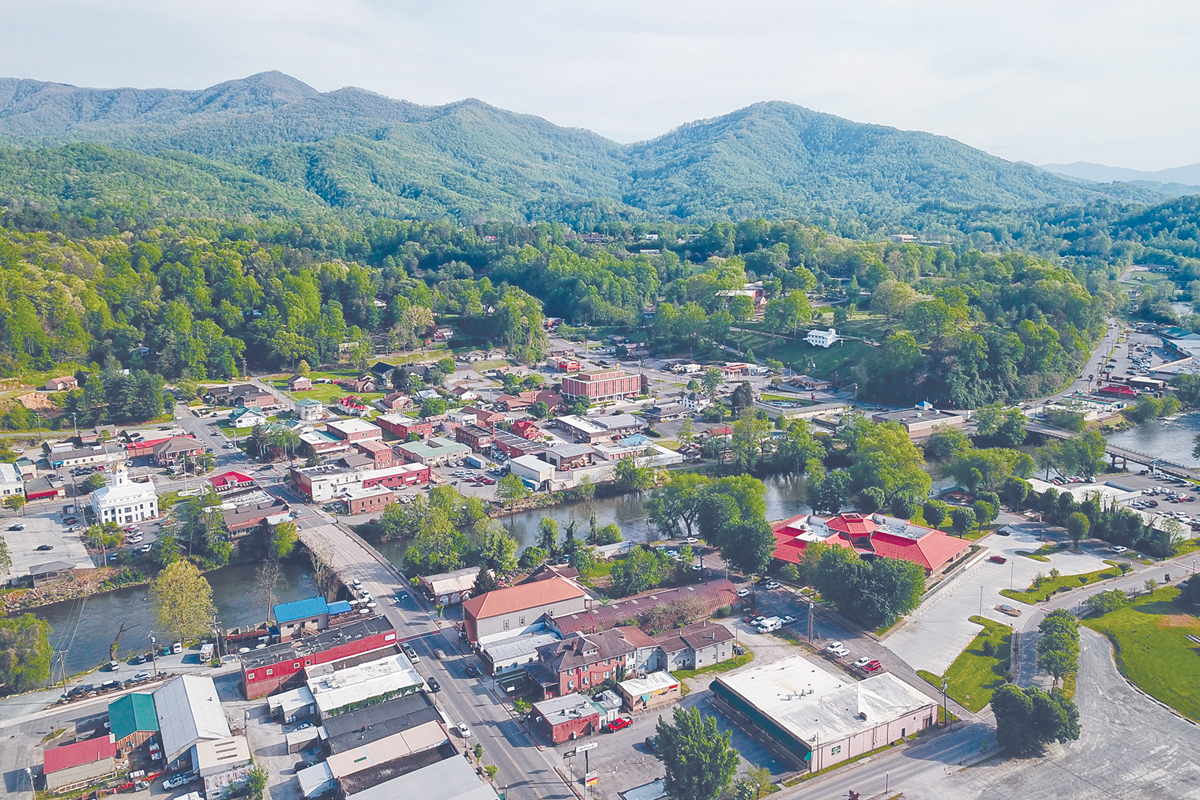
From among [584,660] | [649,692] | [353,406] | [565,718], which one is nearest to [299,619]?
[584,660]

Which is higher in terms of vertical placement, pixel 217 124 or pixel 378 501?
pixel 217 124

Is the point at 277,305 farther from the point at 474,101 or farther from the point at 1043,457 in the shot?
the point at 474,101

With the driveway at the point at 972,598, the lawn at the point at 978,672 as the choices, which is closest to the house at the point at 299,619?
the driveway at the point at 972,598

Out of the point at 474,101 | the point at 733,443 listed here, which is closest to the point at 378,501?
the point at 733,443

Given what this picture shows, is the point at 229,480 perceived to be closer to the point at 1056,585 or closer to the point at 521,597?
the point at 521,597

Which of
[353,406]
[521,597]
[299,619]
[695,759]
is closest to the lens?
[695,759]

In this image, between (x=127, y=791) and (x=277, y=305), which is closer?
(x=127, y=791)

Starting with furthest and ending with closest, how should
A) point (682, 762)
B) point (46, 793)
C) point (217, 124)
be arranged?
point (217, 124)
point (46, 793)
point (682, 762)
